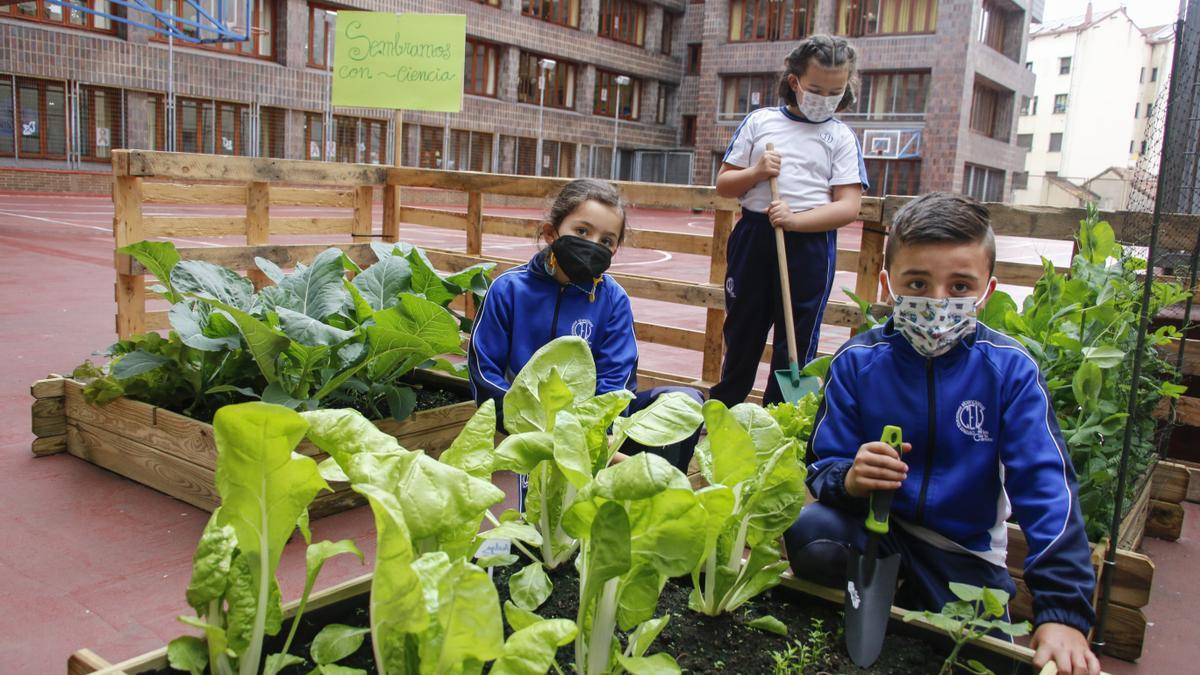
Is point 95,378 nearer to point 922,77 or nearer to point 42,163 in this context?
point 42,163

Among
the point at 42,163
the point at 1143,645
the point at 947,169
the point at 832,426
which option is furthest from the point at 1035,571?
the point at 947,169

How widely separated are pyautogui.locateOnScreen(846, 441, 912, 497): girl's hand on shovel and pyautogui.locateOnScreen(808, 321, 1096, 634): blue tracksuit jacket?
183 millimetres

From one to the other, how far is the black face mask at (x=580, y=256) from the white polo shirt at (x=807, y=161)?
110 cm

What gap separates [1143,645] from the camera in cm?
263

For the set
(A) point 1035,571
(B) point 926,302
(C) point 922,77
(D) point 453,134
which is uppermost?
(C) point 922,77

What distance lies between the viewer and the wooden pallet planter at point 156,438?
320 centimetres

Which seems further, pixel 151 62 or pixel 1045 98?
pixel 1045 98

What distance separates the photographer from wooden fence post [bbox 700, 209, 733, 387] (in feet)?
16.2

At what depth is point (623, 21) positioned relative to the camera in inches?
1617

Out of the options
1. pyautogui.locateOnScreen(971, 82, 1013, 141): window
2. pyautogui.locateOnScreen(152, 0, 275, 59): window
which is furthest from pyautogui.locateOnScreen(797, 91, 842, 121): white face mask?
pyautogui.locateOnScreen(971, 82, 1013, 141): window

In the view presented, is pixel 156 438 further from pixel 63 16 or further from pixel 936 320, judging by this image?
pixel 63 16

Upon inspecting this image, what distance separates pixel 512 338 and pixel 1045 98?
2847 inches

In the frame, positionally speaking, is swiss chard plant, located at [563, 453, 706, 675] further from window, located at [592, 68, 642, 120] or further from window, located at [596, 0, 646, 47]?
window, located at [596, 0, 646, 47]

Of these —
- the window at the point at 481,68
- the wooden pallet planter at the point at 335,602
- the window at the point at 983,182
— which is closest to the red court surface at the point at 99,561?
the wooden pallet planter at the point at 335,602
